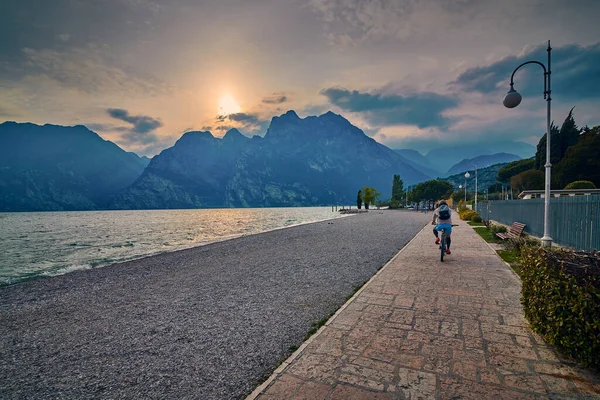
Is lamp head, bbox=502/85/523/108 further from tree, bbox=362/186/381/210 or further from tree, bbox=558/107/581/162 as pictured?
tree, bbox=362/186/381/210

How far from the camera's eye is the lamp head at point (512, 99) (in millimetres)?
10336

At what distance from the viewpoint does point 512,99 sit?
10.5m

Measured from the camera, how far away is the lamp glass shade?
10328mm

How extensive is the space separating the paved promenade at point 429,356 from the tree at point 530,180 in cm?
6277

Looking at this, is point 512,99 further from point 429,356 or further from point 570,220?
point 429,356

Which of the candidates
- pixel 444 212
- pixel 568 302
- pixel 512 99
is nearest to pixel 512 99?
pixel 512 99

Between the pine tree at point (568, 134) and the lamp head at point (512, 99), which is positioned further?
the pine tree at point (568, 134)

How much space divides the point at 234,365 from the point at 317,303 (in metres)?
2.81

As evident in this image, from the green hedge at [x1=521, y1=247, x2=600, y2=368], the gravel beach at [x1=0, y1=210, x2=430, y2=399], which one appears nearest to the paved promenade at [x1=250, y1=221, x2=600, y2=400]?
the green hedge at [x1=521, y1=247, x2=600, y2=368]

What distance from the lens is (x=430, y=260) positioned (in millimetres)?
10109

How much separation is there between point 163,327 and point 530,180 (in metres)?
69.8

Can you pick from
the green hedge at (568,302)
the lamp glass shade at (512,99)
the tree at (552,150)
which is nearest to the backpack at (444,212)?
the lamp glass shade at (512,99)

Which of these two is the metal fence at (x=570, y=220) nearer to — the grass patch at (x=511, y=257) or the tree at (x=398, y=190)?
the grass patch at (x=511, y=257)

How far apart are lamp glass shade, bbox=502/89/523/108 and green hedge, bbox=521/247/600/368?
8.37 metres
